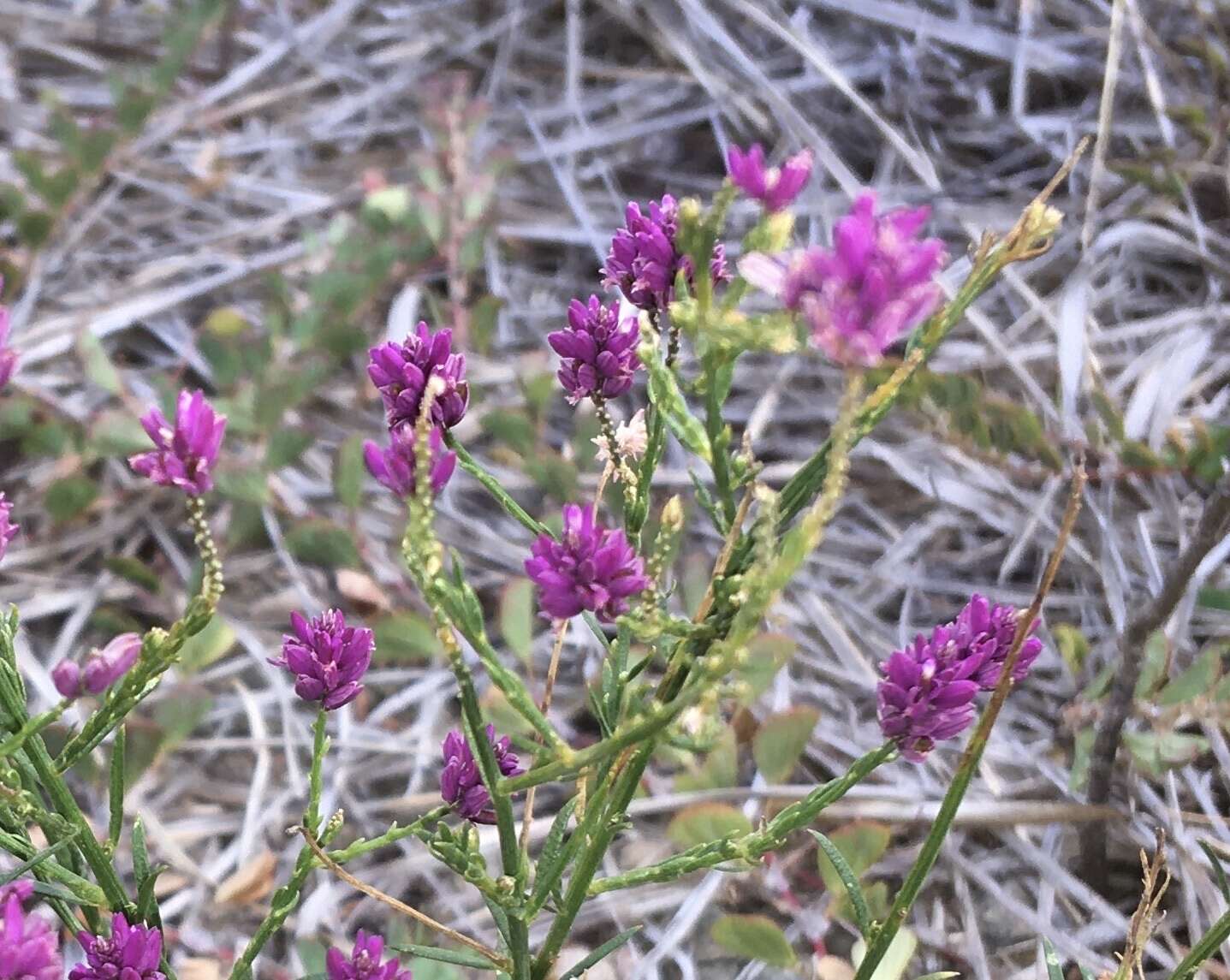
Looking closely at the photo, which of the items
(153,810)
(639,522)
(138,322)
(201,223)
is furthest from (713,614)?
(201,223)

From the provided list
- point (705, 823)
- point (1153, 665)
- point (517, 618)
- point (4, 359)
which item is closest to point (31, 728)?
point (4, 359)

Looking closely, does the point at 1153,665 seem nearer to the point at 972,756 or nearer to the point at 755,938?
the point at 755,938

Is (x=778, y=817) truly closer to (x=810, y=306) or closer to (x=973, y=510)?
(x=810, y=306)

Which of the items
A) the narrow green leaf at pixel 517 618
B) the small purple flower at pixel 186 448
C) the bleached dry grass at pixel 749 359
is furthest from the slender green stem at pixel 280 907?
the narrow green leaf at pixel 517 618

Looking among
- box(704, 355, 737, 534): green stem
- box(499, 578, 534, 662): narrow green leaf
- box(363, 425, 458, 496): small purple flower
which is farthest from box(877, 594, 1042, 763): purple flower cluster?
box(499, 578, 534, 662): narrow green leaf

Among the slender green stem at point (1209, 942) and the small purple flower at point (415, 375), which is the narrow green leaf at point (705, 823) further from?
the small purple flower at point (415, 375)

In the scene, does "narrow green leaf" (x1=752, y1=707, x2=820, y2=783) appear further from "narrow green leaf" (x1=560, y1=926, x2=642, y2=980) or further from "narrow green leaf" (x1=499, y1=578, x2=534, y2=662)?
"narrow green leaf" (x1=560, y1=926, x2=642, y2=980)
